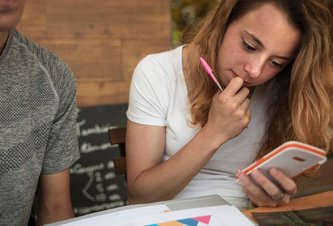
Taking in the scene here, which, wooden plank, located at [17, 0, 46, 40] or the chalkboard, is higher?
wooden plank, located at [17, 0, 46, 40]

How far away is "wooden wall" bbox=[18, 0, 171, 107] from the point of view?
1.96 m

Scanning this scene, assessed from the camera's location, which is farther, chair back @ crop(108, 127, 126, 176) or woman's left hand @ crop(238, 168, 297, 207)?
chair back @ crop(108, 127, 126, 176)

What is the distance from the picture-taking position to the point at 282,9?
1061 millimetres

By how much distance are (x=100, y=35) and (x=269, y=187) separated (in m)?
1.40

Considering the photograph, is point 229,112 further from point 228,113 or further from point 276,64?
point 276,64

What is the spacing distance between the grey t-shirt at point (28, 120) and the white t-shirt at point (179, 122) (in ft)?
0.64

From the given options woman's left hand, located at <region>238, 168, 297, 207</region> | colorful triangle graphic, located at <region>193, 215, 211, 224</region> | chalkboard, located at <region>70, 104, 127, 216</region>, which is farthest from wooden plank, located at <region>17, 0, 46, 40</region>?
colorful triangle graphic, located at <region>193, 215, 211, 224</region>

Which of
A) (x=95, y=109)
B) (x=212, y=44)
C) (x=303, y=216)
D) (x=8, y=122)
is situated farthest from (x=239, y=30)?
(x=95, y=109)

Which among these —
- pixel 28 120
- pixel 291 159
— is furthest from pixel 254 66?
pixel 28 120

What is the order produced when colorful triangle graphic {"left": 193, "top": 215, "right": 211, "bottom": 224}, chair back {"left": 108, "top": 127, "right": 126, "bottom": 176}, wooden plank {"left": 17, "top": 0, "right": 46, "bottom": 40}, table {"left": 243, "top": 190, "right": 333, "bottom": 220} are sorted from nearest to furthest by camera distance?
1. colorful triangle graphic {"left": 193, "top": 215, "right": 211, "bottom": 224}
2. table {"left": 243, "top": 190, "right": 333, "bottom": 220}
3. chair back {"left": 108, "top": 127, "right": 126, "bottom": 176}
4. wooden plank {"left": 17, "top": 0, "right": 46, "bottom": 40}

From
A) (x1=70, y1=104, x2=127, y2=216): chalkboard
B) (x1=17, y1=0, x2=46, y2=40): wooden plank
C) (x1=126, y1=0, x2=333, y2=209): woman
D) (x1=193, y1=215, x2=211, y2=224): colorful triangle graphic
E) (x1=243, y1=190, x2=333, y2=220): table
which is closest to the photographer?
(x1=193, y1=215, x2=211, y2=224): colorful triangle graphic

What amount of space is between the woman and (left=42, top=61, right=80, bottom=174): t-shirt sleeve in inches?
6.5

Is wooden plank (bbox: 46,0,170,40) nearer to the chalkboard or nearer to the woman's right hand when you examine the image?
the chalkboard

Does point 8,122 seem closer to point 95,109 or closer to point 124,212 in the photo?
point 124,212
